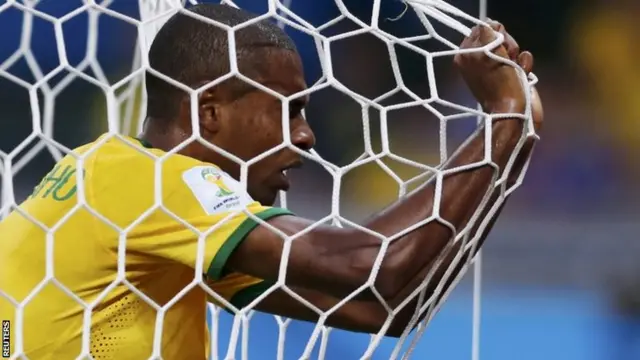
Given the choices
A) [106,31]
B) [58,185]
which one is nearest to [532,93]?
[58,185]

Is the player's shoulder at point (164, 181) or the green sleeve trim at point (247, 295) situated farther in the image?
the green sleeve trim at point (247, 295)

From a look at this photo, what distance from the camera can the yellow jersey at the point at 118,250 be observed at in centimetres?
66

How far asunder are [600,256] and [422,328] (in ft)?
4.44

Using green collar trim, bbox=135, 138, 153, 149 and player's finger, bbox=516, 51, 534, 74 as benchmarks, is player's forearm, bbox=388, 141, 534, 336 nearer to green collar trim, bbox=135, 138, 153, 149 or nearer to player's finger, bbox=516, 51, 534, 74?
player's finger, bbox=516, 51, 534, 74

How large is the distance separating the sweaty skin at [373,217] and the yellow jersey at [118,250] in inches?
1.1

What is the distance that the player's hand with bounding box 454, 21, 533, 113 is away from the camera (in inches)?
27.0

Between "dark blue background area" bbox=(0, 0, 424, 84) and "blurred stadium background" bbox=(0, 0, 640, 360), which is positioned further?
"blurred stadium background" bbox=(0, 0, 640, 360)

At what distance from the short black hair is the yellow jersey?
0.05 m

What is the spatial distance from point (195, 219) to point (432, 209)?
6.1 inches

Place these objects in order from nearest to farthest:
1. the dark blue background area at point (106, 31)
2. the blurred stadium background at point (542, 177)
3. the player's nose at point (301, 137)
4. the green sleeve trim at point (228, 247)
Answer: the green sleeve trim at point (228, 247), the player's nose at point (301, 137), the dark blue background area at point (106, 31), the blurred stadium background at point (542, 177)

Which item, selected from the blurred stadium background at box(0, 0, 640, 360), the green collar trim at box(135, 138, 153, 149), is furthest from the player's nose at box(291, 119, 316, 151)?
the blurred stadium background at box(0, 0, 640, 360)

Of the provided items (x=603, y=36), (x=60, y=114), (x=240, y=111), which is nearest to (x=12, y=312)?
(x=240, y=111)

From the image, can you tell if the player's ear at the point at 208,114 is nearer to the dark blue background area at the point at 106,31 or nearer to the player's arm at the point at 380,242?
the player's arm at the point at 380,242

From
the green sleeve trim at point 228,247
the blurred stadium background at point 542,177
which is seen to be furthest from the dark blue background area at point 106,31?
the green sleeve trim at point 228,247
